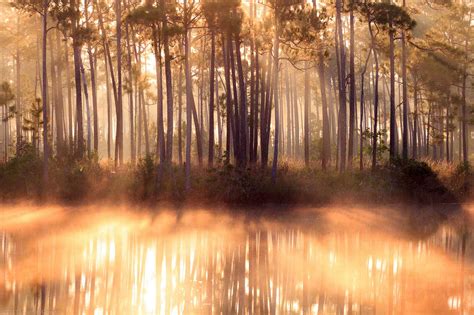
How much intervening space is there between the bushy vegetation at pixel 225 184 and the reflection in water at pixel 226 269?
5.68 meters

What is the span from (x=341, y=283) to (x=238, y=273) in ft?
6.61

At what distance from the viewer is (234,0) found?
2961 cm

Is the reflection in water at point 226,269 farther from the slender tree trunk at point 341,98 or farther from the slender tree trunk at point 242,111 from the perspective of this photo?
the slender tree trunk at point 341,98

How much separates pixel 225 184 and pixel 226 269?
13.9 m

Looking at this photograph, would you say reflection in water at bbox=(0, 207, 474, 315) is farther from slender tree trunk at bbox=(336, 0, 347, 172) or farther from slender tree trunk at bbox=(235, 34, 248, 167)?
slender tree trunk at bbox=(336, 0, 347, 172)

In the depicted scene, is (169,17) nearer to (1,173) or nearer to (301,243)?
(1,173)

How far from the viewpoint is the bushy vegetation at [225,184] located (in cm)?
2786

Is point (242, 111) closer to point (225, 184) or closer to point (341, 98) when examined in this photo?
point (341, 98)

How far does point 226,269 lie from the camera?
14.0 metres

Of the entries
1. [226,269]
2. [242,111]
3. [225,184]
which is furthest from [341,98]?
[226,269]

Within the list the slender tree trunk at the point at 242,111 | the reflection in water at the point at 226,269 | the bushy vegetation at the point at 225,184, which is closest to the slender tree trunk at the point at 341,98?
the bushy vegetation at the point at 225,184

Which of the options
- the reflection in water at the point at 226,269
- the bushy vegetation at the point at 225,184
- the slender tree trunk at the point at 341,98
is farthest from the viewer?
the slender tree trunk at the point at 341,98

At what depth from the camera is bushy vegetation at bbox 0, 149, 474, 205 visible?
27.9 metres

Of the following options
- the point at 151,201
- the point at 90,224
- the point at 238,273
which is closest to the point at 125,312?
the point at 238,273
